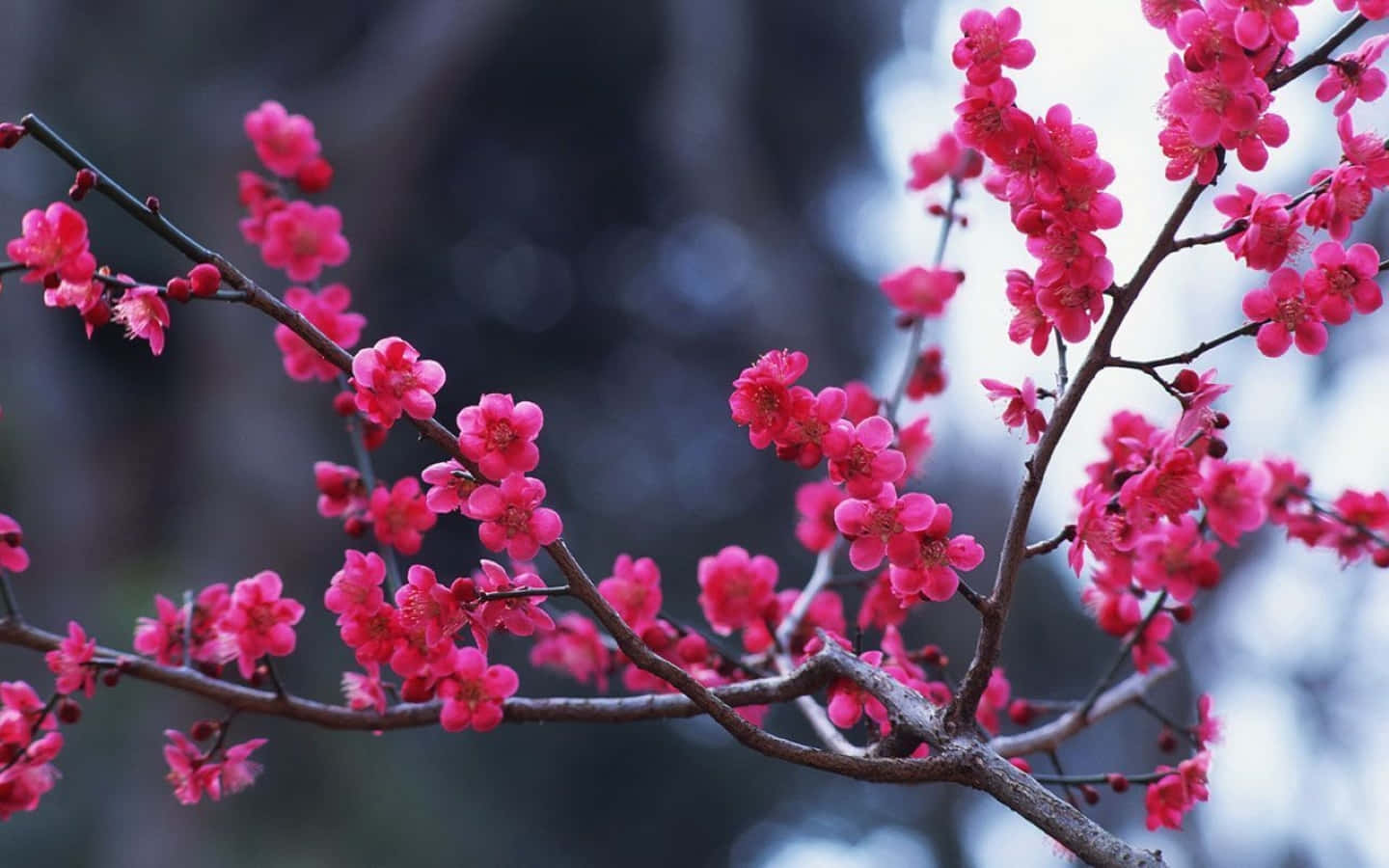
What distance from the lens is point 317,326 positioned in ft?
4.39

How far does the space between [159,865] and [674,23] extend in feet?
13.7

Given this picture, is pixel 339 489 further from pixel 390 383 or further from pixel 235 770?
pixel 390 383

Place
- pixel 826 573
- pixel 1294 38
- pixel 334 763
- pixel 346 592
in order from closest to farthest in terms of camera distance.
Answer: pixel 1294 38, pixel 346 592, pixel 826 573, pixel 334 763

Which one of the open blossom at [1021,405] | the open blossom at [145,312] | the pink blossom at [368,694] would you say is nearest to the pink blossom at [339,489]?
the pink blossom at [368,694]

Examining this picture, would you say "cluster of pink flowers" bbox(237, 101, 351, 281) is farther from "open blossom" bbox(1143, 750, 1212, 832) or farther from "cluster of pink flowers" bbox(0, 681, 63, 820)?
"open blossom" bbox(1143, 750, 1212, 832)

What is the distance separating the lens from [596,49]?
5711 mm

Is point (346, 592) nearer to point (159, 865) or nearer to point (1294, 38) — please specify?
point (1294, 38)

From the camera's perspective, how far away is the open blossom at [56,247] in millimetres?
892

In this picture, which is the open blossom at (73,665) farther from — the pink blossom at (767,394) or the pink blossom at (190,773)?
the pink blossom at (767,394)

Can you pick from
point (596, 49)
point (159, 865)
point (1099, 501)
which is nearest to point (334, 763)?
point (159, 865)

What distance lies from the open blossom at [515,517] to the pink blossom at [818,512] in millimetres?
748

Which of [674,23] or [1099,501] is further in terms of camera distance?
[674,23]

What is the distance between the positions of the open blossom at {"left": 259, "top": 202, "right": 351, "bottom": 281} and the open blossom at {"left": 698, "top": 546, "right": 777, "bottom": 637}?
1.85 feet

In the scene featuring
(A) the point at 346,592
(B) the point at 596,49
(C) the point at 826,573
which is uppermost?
(B) the point at 596,49
